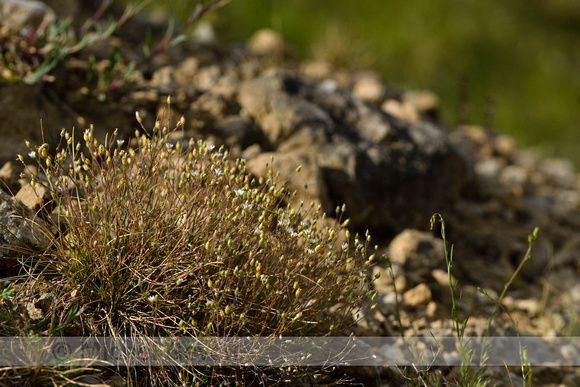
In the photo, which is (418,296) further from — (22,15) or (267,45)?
(267,45)

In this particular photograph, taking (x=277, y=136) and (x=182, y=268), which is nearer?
(x=182, y=268)

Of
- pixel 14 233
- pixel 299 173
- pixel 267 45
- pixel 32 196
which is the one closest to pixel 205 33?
pixel 267 45

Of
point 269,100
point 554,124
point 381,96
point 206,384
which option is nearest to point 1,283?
point 206,384

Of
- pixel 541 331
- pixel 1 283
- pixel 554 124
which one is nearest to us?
pixel 1 283

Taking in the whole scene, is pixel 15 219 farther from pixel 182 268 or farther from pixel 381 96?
pixel 381 96

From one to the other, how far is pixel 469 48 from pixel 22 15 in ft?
21.5

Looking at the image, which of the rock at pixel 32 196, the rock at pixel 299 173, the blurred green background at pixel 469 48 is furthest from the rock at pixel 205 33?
the rock at pixel 32 196

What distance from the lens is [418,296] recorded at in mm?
3227

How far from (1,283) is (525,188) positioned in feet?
15.1

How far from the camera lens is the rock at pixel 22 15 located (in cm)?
382

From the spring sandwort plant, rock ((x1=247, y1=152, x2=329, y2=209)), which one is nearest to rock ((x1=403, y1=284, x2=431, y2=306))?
rock ((x1=247, y1=152, x2=329, y2=209))

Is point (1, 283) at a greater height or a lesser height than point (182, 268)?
lesser

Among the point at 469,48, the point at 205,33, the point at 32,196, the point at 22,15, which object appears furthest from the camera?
the point at 469,48

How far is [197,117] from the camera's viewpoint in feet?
12.1
